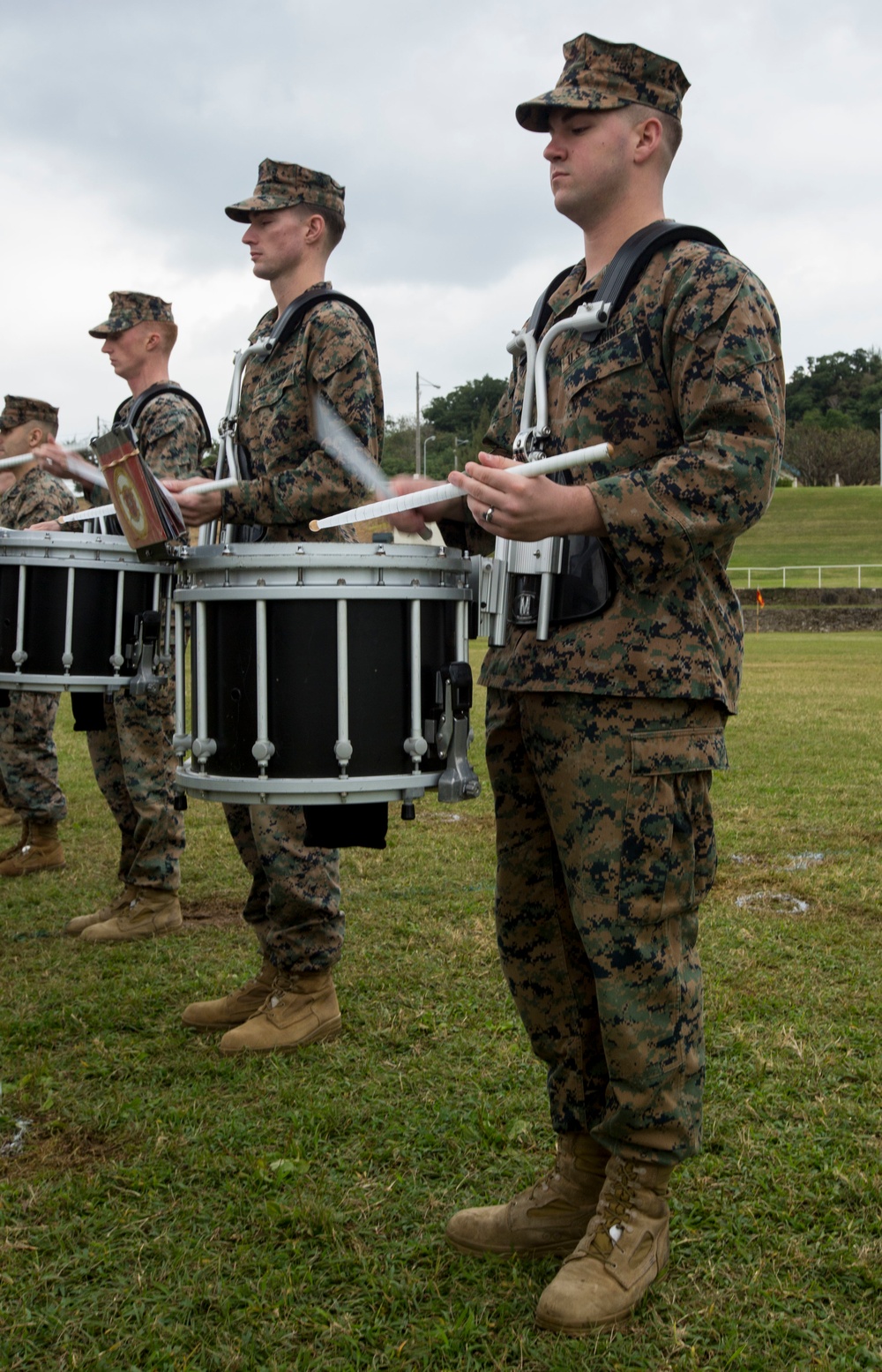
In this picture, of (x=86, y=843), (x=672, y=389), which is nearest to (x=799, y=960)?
(x=672, y=389)

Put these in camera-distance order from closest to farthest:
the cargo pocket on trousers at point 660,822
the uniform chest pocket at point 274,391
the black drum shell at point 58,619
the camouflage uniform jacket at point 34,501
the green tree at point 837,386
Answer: the cargo pocket on trousers at point 660,822, the uniform chest pocket at point 274,391, the black drum shell at point 58,619, the camouflage uniform jacket at point 34,501, the green tree at point 837,386

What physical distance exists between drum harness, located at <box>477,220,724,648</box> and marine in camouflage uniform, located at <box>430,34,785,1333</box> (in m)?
0.03

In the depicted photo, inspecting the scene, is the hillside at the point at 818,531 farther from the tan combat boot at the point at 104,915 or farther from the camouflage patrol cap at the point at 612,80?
the camouflage patrol cap at the point at 612,80

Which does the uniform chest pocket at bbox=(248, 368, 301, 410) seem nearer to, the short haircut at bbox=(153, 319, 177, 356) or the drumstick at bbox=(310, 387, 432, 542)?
the drumstick at bbox=(310, 387, 432, 542)

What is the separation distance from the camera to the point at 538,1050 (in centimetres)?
267

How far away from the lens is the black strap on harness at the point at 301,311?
374cm

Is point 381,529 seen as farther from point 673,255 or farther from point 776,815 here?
point 776,815

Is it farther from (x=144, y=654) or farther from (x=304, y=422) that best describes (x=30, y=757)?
(x=304, y=422)

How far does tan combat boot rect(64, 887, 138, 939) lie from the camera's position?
5.15 m

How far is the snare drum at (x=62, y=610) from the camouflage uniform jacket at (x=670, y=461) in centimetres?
242

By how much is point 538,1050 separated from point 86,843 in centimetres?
479

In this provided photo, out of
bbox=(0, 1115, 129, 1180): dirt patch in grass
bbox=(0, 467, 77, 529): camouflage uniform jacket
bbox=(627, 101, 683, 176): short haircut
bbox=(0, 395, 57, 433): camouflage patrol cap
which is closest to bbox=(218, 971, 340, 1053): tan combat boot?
bbox=(0, 1115, 129, 1180): dirt patch in grass

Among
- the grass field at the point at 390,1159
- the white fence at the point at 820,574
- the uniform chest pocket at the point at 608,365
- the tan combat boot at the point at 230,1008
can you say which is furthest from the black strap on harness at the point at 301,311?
the white fence at the point at 820,574

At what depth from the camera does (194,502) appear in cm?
347
